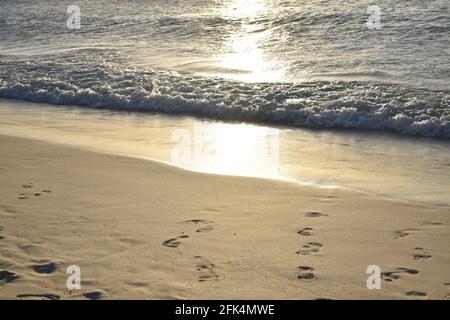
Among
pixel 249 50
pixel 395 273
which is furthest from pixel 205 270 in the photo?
pixel 249 50

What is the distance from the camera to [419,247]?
18.9 feet

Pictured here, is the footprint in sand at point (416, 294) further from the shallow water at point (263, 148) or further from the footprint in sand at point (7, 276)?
the footprint in sand at point (7, 276)

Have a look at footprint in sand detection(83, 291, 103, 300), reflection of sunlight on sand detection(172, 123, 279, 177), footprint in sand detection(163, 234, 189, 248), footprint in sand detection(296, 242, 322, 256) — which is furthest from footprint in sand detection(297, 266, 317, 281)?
reflection of sunlight on sand detection(172, 123, 279, 177)

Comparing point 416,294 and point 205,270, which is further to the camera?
point 205,270

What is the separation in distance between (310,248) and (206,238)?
0.86 metres

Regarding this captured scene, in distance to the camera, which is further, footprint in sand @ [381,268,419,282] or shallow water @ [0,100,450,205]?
shallow water @ [0,100,450,205]

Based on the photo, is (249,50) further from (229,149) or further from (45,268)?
(45,268)

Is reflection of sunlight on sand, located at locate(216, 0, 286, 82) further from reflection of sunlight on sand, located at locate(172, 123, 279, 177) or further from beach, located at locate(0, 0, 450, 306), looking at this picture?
reflection of sunlight on sand, located at locate(172, 123, 279, 177)

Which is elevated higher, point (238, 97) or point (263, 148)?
point (238, 97)

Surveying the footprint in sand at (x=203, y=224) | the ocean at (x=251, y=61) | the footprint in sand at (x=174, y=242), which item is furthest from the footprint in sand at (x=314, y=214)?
the ocean at (x=251, y=61)

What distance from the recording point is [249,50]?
17.2m

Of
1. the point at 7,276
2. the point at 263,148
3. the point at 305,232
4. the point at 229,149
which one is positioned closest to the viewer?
the point at 7,276

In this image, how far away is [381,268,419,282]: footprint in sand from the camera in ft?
16.9

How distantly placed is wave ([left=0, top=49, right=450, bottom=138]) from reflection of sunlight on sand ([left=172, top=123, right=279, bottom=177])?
89 cm
